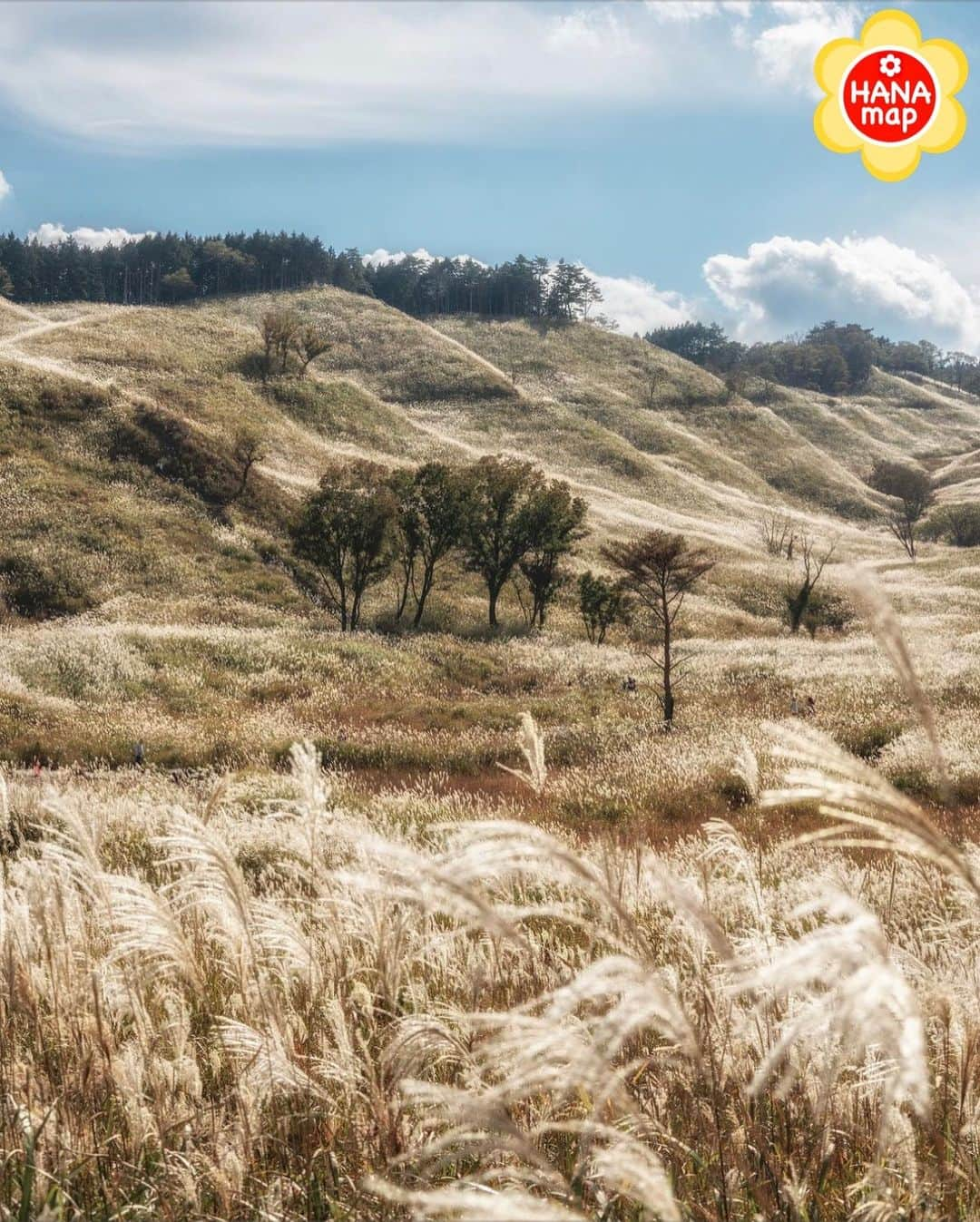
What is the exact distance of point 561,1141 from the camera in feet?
9.28

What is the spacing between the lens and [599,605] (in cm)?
4494

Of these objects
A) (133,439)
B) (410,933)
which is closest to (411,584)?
(133,439)

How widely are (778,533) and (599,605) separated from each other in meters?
42.3

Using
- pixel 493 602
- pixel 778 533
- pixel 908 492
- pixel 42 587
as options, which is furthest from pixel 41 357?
pixel 908 492

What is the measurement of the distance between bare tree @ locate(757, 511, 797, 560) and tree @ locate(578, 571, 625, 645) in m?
27.7

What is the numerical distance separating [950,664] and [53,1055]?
30.7 metres

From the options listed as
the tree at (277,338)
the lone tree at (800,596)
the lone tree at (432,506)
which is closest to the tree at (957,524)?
the lone tree at (800,596)

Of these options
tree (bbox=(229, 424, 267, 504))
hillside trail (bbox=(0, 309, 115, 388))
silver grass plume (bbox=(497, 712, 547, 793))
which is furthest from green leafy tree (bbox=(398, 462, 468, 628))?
silver grass plume (bbox=(497, 712, 547, 793))

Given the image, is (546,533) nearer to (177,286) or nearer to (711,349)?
(177,286)

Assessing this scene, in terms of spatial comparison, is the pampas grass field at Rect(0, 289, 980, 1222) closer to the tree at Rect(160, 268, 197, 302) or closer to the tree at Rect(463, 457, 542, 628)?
the tree at Rect(463, 457, 542, 628)

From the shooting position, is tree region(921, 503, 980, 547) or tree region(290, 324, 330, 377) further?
tree region(290, 324, 330, 377)

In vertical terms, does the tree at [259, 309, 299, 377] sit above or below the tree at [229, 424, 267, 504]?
above

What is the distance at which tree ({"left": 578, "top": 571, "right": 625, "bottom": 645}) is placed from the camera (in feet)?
147

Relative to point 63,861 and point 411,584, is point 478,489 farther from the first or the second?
point 63,861
